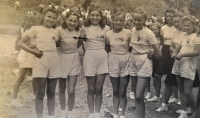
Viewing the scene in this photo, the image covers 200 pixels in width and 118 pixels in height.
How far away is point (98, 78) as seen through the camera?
1.70 metres

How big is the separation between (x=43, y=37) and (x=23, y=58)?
0.14 metres

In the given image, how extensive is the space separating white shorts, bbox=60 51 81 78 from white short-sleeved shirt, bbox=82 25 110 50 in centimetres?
8

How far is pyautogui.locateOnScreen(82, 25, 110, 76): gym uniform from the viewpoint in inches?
65.1

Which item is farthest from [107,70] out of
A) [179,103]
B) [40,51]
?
[179,103]

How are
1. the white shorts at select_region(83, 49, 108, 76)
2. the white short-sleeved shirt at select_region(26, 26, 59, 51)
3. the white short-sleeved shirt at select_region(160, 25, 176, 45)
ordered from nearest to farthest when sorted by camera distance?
1. the white short-sleeved shirt at select_region(26, 26, 59, 51)
2. the white shorts at select_region(83, 49, 108, 76)
3. the white short-sleeved shirt at select_region(160, 25, 176, 45)

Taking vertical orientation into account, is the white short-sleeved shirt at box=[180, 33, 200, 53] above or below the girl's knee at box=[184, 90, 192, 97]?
above

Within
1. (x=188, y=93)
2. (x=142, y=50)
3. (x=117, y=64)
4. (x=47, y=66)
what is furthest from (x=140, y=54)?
(x=47, y=66)

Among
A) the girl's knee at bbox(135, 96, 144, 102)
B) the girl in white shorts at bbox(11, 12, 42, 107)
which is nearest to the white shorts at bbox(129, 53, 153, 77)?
the girl's knee at bbox(135, 96, 144, 102)

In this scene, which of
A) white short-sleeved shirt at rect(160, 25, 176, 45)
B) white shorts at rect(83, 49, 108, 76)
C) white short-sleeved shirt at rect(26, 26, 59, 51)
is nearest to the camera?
white short-sleeved shirt at rect(26, 26, 59, 51)

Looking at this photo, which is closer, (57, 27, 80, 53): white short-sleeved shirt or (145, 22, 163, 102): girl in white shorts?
(57, 27, 80, 53): white short-sleeved shirt

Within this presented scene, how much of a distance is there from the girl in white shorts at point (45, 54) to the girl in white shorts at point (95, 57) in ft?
0.50

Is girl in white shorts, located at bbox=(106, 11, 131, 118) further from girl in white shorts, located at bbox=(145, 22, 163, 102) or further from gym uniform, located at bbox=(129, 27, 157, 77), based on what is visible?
girl in white shorts, located at bbox=(145, 22, 163, 102)

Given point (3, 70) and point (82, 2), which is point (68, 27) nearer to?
point (82, 2)

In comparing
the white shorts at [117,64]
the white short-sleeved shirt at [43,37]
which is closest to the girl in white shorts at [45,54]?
the white short-sleeved shirt at [43,37]
